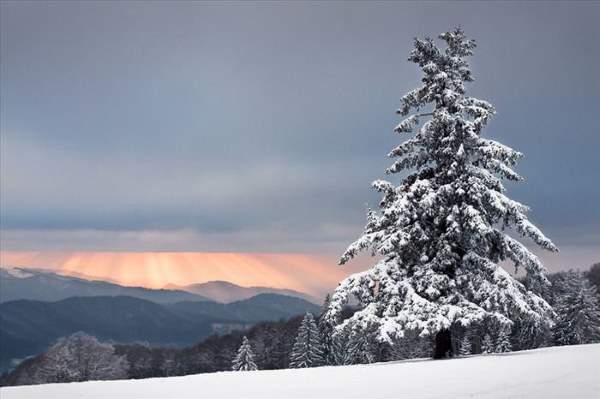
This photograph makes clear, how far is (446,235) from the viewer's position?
2150cm

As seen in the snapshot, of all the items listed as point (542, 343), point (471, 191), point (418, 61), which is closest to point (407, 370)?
point (471, 191)

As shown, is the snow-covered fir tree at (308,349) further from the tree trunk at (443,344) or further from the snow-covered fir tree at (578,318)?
the tree trunk at (443,344)

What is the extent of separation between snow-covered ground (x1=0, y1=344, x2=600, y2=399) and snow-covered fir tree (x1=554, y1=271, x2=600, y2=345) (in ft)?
155

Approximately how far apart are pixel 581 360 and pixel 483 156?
8974 mm

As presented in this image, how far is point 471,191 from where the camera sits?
21.7 m

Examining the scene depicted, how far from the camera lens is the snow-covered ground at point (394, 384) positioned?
38.1 feet

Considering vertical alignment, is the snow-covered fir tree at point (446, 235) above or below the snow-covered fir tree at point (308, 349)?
above

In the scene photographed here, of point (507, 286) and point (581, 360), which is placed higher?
point (507, 286)

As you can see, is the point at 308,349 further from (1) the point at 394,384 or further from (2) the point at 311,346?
(1) the point at 394,384

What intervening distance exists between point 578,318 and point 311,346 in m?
30.9

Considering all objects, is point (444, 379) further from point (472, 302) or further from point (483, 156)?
point (483, 156)

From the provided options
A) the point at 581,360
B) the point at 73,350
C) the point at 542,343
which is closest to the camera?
the point at 581,360

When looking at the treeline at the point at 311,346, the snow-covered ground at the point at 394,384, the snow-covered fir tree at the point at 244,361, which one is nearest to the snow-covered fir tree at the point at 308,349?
the treeline at the point at 311,346

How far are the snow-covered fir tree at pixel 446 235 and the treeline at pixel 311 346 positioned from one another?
1021 mm
